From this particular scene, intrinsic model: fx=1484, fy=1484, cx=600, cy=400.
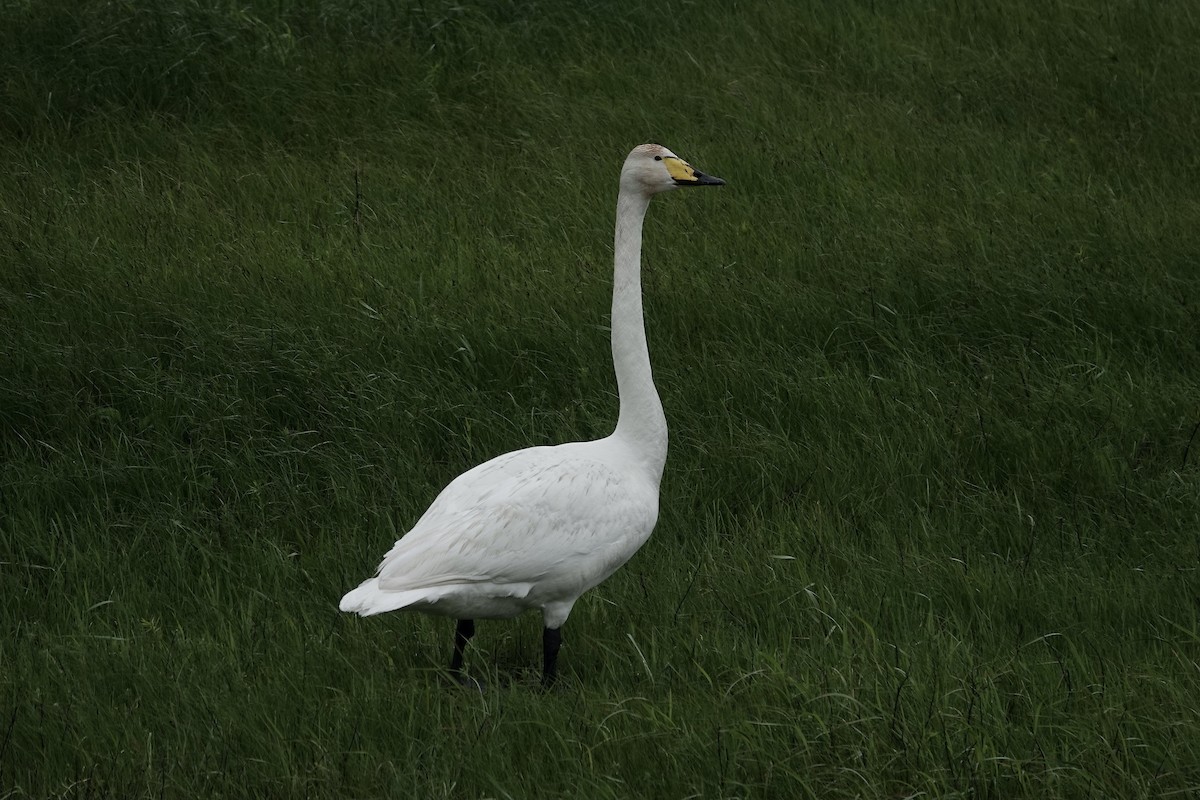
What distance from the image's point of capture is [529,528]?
4.91m

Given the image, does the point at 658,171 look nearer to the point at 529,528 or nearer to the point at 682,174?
the point at 682,174

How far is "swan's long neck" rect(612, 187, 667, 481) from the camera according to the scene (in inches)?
210

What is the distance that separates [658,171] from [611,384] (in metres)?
1.88

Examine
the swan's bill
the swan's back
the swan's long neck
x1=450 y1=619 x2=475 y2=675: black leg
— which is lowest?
x1=450 y1=619 x2=475 y2=675: black leg

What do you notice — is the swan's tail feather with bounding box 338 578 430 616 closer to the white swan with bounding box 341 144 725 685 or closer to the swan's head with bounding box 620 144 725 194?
the white swan with bounding box 341 144 725 685

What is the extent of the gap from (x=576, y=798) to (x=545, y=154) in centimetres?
Result: 597

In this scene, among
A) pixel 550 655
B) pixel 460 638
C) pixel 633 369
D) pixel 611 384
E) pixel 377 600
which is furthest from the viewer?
pixel 611 384

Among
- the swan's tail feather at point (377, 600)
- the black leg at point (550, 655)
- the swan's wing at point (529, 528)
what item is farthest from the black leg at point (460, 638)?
the swan's tail feather at point (377, 600)

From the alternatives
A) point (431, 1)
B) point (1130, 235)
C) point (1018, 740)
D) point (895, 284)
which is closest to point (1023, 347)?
point (895, 284)

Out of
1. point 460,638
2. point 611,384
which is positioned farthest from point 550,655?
point 611,384

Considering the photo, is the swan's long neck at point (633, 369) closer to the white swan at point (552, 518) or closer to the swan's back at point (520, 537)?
the white swan at point (552, 518)

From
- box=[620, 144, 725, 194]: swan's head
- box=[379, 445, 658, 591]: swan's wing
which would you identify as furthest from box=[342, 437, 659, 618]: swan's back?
box=[620, 144, 725, 194]: swan's head

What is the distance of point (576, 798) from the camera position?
413cm

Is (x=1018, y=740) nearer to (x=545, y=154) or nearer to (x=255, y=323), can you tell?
(x=255, y=323)
